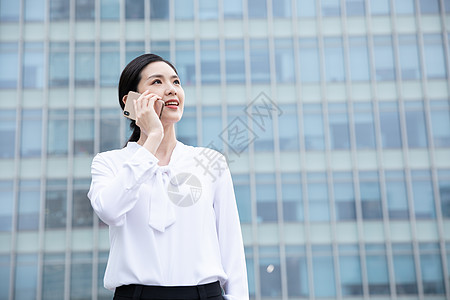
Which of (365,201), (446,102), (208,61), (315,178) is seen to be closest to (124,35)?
(208,61)

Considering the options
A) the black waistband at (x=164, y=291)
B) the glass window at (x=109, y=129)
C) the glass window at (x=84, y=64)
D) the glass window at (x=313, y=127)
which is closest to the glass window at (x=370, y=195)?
the glass window at (x=313, y=127)

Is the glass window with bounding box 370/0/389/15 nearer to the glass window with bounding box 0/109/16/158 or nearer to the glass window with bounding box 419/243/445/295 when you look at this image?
the glass window with bounding box 419/243/445/295

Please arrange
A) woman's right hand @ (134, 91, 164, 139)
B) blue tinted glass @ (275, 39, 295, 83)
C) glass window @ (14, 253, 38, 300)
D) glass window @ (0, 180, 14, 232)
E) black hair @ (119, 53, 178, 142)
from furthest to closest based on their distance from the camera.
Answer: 1. blue tinted glass @ (275, 39, 295, 83)
2. glass window @ (0, 180, 14, 232)
3. glass window @ (14, 253, 38, 300)
4. black hair @ (119, 53, 178, 142)
5. woman's right hand @ (134, 91, 164, 139)

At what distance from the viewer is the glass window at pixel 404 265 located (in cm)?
2136

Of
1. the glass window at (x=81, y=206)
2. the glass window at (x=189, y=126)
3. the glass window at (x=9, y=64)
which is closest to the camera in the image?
the glass window at (x=81, y=206)

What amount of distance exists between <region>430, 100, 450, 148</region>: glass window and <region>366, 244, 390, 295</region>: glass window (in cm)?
513

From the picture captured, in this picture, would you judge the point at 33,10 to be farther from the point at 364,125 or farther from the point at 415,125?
the point at 415,125

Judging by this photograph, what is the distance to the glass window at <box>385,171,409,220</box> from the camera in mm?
21781

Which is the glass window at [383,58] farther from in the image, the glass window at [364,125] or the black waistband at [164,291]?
the black waistband at [164,291]

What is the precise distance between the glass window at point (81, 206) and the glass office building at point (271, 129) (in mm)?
57

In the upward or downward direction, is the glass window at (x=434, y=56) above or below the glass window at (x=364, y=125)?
above

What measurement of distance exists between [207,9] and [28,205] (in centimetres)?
1098

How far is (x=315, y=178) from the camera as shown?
71.8 ft

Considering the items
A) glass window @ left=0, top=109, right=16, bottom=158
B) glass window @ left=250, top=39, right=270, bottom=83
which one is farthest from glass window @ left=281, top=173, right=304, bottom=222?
glass window @ left=0, top=109, right=16, bottom=158
